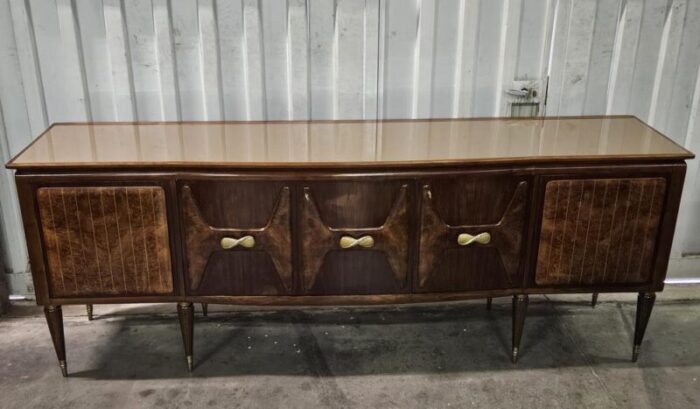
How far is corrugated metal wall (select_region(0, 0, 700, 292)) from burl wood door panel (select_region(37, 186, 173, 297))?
24.7 inches

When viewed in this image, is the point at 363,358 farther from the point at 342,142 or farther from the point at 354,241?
the point at 342,142

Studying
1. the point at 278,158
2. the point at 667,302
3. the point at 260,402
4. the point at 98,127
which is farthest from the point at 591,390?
the point at 98,127

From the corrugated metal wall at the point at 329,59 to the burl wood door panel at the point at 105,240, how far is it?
2.06 feet

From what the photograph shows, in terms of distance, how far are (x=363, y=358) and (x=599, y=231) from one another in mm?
918

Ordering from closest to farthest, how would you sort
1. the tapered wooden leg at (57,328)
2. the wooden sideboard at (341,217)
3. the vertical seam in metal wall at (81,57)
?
the wooden sideboard at (341,217)
the tapered wooden leg at (57,328)
the vertical seam in metal wall at (81,57)

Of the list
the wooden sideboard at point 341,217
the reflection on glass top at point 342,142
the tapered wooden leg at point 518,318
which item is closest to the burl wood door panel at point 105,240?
the wooden sideboard at point 341,217

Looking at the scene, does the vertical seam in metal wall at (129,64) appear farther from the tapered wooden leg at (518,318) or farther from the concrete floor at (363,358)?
the tapered wooden leg at (518,318)

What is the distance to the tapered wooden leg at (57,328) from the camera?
2209 mm

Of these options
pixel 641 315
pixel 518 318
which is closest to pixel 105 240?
pixel 518 318

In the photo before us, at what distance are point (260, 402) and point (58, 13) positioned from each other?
152 cm

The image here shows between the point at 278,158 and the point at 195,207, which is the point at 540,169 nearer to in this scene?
the point at 278,158

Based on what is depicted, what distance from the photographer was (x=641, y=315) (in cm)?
235

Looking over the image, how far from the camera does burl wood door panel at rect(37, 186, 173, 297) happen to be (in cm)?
202

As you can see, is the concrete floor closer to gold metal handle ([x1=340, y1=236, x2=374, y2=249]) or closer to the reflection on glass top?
gold metal handle ([x1=340, y1=236, x2=374, y2=249])
